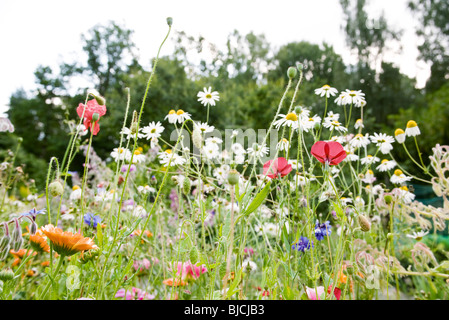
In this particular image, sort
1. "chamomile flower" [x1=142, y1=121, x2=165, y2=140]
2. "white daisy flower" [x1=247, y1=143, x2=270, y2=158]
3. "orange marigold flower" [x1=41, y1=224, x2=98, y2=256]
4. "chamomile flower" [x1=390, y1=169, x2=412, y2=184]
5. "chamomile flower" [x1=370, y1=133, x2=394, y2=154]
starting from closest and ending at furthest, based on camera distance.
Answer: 1. "orange marigold flower" [x1=41, y1=224, x2=98, y2=256]
2. "white daisy flower" [x1=247, y1=143, x2=270, y2=158]
3. "chamomile flower" [x1=142, y1=121, x2=165, y2=140]
4. "chamomile flower" [x1=370, y1=133, x2=394, y2=154]
5. "chamomile flower" [x1=390, y1=169, x2=412, y2=184]

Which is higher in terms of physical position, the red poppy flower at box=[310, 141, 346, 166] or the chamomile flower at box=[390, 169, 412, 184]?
the chamomile flower at box=[390, 169, 412, 184]

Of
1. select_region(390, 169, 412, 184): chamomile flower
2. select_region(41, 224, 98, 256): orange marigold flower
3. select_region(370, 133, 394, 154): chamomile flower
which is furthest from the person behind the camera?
select_region(390, 169, 412, 184): chamomile flower

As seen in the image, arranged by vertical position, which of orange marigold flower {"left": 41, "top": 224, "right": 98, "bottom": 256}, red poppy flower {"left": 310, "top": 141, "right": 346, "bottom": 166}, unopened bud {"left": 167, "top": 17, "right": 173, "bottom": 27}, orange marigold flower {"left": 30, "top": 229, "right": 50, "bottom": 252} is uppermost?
unopened bud {"left": 167, "top": 17, "right": 173, "bottom": 27}

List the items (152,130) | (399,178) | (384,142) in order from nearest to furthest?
1. (152,130)
2. (384,142)
3. (399,178)

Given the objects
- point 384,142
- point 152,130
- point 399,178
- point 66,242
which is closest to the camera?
point 66,242

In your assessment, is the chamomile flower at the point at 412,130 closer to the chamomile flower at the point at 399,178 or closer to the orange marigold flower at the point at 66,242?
the chamomile flower at the point at 399,178

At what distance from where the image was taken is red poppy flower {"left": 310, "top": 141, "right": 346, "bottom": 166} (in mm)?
490

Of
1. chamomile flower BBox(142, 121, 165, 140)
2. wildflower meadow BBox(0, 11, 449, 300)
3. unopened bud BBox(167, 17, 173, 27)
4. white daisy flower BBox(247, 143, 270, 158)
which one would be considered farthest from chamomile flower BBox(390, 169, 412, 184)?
unopened bud BBox(167, 17, 173, 27)

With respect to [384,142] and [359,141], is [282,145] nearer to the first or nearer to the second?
[359,141]

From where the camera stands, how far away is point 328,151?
0.49 meters

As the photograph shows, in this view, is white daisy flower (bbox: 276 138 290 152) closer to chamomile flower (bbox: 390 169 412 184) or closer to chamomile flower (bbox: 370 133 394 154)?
chamomile flower (bbox: 370 133 394 154)

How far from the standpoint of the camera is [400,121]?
548cm

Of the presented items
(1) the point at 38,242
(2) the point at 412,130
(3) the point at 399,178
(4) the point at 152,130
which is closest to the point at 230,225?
(1) the point at 38,242
